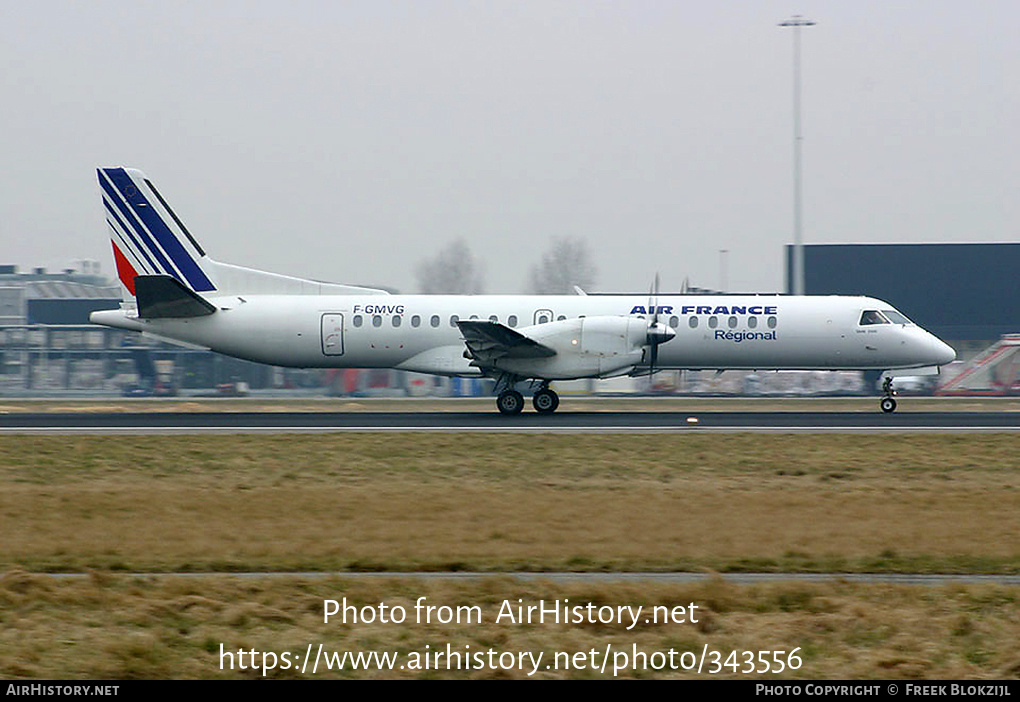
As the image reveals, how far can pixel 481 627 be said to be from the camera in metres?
9.37

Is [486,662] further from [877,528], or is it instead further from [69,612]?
[877,528]

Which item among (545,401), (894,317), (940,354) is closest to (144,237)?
(545,401)

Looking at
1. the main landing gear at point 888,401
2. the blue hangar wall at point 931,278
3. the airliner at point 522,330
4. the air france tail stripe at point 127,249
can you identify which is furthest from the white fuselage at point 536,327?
the blue hangar wall at point 931,278

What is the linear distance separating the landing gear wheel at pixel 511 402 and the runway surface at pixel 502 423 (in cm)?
28

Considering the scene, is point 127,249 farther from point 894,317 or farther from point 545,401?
point 894,317

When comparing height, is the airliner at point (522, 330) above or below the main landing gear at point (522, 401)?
above

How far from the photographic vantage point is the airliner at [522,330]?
2880 cm

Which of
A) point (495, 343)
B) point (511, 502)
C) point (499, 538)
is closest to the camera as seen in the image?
point (499, 538)

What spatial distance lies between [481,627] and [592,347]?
63.4 feet

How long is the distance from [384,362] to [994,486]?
16713 mm

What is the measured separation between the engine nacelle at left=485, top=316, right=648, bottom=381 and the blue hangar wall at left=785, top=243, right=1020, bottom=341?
36992mm

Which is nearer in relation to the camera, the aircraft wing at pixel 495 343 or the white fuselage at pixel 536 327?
the aircraft wing at pixel 495 343

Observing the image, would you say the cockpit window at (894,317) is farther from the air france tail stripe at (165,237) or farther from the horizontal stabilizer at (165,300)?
the air france tail stripe at (165,237)

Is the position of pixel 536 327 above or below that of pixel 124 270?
below
